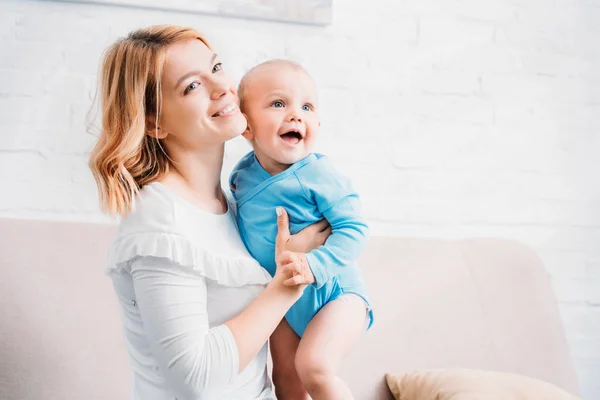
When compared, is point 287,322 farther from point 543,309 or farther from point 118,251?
point 543,309

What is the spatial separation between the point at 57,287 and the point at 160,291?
0.74 m

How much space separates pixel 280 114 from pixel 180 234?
0.33m

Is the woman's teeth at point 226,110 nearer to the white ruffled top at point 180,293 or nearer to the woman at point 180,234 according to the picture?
the woman at point 180,234

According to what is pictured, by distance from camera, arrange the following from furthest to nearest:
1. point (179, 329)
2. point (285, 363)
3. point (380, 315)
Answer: point (380, 315), point (285, 363), point (179, 329)

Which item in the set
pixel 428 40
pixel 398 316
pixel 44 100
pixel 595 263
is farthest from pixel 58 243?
pixel 595 263

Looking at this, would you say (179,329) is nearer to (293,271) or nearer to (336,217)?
(293,271)

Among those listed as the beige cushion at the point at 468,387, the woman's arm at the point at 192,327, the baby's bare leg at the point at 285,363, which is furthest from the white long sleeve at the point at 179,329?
the beige cushion at the point at 468,387

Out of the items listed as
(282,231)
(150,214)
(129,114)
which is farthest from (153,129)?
(282,231)

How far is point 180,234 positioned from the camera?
3.75 ft

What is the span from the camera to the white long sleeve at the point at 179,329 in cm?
110

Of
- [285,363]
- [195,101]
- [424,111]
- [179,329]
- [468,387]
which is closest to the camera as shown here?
[179,329]

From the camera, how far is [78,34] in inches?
78.4

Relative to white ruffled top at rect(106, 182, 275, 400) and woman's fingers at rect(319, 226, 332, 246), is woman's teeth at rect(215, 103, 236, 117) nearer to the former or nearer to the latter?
white ruffled top at rect(106, 182, 275, 400)

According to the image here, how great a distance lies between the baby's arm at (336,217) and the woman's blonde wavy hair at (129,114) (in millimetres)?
286
